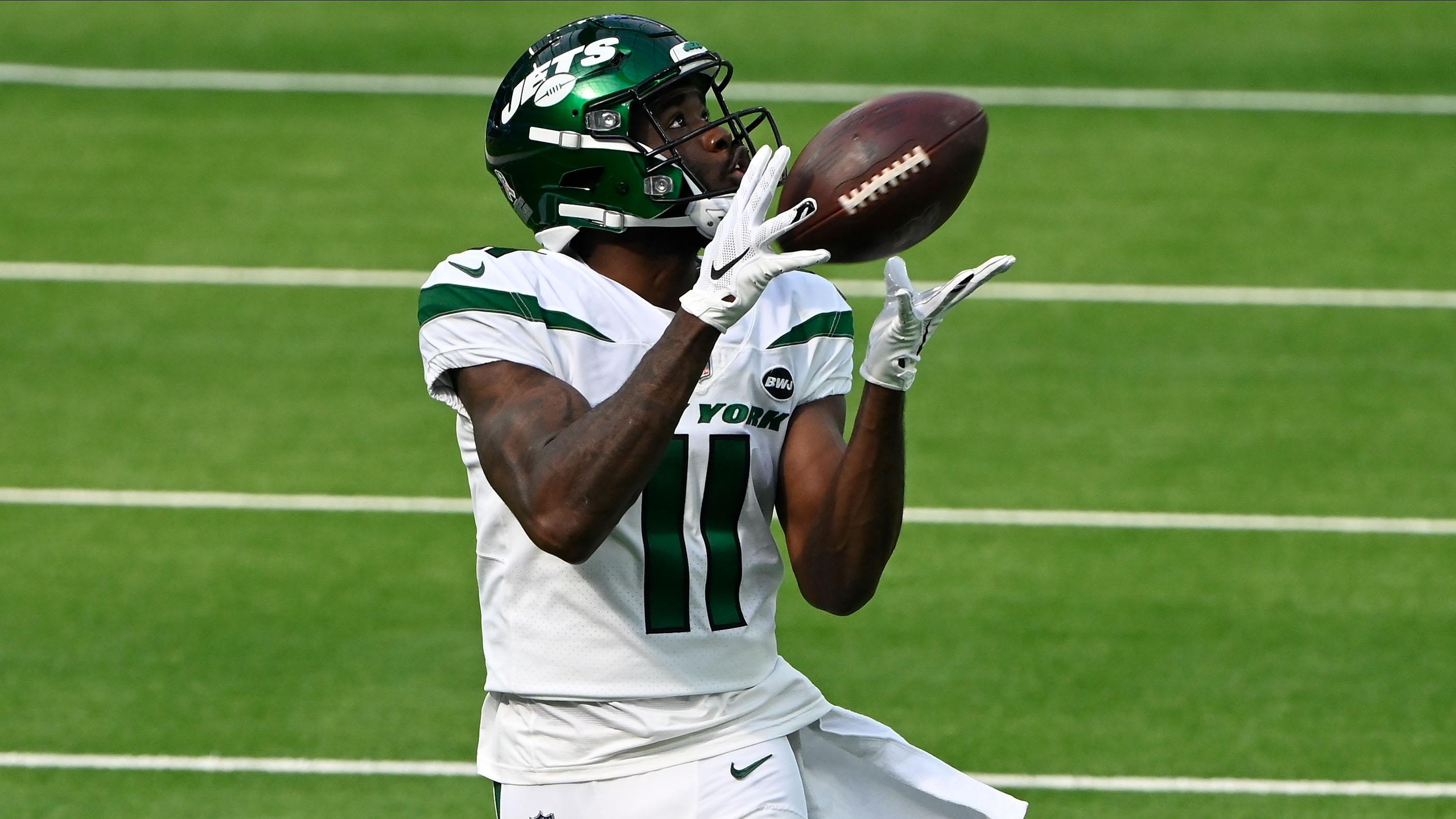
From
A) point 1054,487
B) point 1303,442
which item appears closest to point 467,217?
point 1054,487

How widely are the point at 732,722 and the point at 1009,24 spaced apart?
8.78 meters

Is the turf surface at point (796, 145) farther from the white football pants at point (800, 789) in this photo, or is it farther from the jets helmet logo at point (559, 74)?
the white football pants at point (800, 789)

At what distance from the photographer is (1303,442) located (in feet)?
24.0

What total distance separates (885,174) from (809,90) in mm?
7267

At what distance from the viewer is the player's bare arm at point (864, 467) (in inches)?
120

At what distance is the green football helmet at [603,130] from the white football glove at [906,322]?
36 cm

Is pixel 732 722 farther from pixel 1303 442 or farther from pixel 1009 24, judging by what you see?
pixel 1009 24

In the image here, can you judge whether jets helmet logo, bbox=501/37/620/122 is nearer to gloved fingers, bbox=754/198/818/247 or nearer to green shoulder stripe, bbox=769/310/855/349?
gloved fingers, bbox=754/198/818/247

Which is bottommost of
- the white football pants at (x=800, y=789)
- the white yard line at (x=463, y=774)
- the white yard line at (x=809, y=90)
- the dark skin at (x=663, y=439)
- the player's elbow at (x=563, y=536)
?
the white yard line at (x=463, y=774)

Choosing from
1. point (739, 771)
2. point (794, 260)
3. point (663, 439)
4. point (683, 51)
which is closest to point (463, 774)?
point (739, 771)

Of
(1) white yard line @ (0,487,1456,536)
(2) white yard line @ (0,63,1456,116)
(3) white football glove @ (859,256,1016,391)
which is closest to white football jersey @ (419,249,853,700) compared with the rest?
(3) white football glove @ (859,256,1016,391)

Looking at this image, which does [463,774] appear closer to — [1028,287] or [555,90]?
[555,90]

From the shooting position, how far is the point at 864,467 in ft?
10.0

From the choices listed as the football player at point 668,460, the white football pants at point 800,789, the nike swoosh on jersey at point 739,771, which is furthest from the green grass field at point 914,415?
the nike swoosh on jersey at point 739,771
